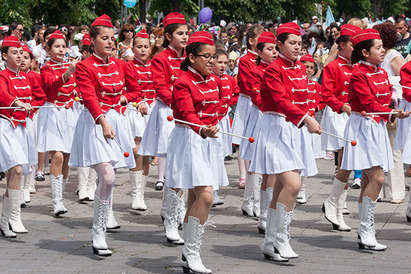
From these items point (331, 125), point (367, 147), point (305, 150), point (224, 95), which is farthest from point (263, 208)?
point (224, 95)

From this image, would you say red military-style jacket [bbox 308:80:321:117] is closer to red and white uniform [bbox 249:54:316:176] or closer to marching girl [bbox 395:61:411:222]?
marching girl [bbox 395:61:411:222]

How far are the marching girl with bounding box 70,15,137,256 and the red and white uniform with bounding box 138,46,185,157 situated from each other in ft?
2.05

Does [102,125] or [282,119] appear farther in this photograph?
[102,125]

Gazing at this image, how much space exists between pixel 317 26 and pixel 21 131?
63.4 feet

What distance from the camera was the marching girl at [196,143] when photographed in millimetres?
7559

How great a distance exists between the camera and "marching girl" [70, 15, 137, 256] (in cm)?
831

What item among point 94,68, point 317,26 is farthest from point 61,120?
point 317,26

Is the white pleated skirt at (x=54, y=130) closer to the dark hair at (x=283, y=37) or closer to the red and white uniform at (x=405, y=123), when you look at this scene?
the dark hair at (x=283, y=37)

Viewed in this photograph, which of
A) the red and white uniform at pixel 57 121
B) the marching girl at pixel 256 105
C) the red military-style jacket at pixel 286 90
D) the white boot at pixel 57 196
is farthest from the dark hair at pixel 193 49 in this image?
the red and white uniform at pixel 57 121

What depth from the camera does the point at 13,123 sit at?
370 inches

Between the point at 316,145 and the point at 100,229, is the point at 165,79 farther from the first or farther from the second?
the point at 316,145

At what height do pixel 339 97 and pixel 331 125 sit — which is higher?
pixel 339 97

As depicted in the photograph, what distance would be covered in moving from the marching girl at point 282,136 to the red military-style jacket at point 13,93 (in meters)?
2.75

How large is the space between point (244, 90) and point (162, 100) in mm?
1362
